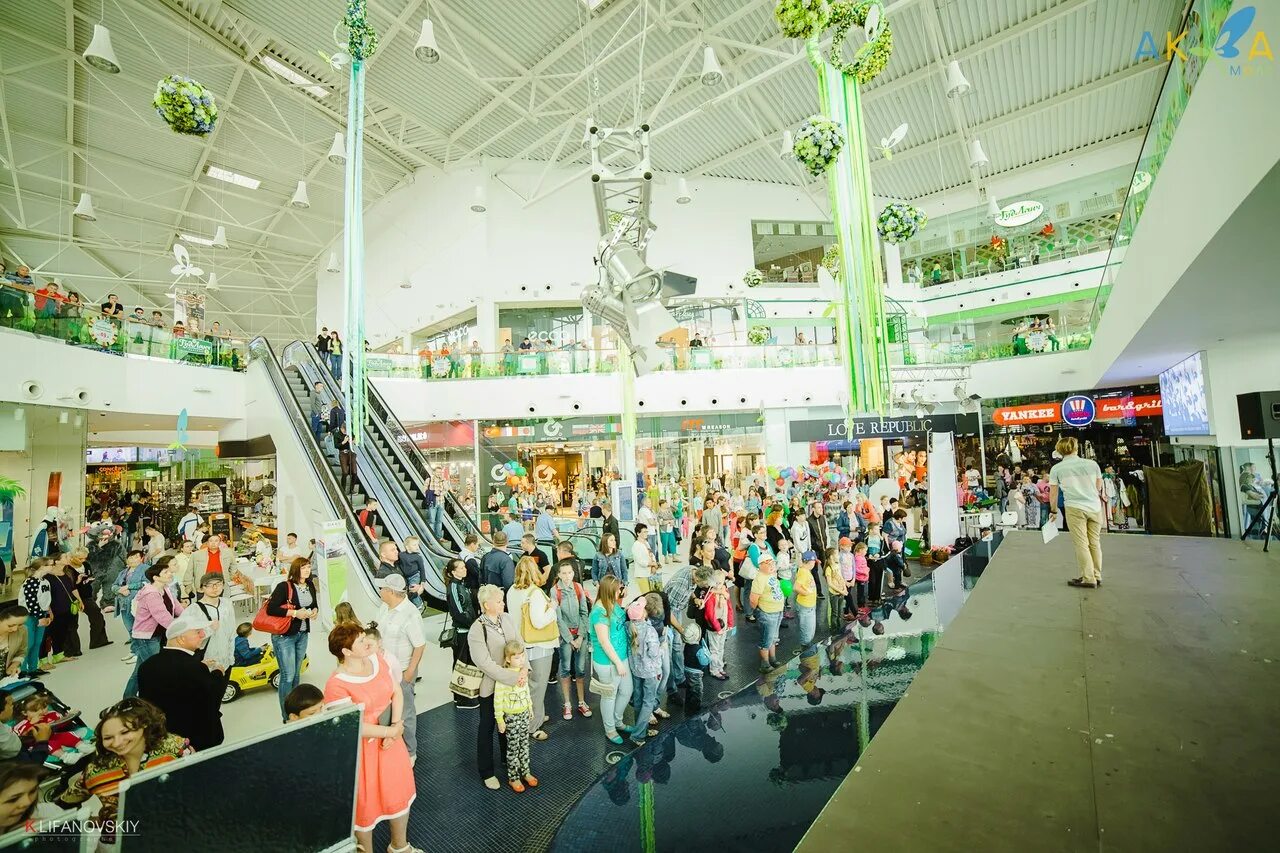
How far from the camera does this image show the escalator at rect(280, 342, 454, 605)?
8547mm

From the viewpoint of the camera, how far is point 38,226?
62.5ft

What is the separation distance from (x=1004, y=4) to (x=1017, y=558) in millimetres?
11196

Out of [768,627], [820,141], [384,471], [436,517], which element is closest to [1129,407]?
[768,627]

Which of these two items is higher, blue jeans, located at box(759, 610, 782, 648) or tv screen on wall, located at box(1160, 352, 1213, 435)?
tv screen on wall, located at box(1160, 352, 1213, 435)

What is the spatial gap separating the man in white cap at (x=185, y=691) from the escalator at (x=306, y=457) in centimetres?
413

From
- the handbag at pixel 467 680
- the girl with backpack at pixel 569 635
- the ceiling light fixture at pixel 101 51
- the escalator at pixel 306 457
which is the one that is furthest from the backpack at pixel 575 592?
the ceiling light fixture at pixel 101 51

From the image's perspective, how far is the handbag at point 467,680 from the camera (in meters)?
3.78

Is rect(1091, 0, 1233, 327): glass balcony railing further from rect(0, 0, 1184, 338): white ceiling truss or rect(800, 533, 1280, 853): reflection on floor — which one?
rect(0, 0, 1184, 338): white ceiling truss

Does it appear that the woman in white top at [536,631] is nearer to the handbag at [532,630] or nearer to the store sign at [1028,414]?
the handbag at [532,630]

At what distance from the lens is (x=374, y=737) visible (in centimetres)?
271

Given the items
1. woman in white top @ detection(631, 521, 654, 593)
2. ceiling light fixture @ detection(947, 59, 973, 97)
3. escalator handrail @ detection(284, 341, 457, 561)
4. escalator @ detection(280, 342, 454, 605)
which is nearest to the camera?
woman in white top @ detection(631, 521, 654, 593)

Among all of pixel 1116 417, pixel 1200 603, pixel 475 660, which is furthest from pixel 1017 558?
pixel 1116 417

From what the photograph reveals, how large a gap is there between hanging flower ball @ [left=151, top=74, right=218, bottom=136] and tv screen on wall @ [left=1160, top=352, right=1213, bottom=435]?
42.6ft

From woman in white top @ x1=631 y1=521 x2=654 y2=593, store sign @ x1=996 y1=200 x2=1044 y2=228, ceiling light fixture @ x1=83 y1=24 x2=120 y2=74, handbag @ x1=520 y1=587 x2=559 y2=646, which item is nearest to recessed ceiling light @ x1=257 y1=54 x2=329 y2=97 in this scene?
ceiling light fixture @ x1=83 y1=24 x2=120 y2=74
